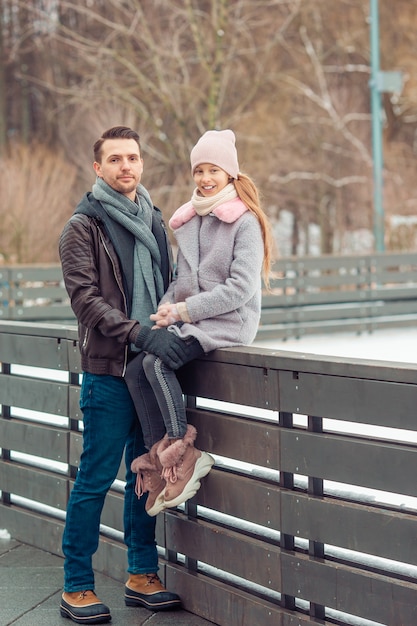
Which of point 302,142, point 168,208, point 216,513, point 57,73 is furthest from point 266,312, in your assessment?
point 57,73

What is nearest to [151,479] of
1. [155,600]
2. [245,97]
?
[155,600]

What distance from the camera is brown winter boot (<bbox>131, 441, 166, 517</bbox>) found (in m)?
5.02

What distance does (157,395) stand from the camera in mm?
4879

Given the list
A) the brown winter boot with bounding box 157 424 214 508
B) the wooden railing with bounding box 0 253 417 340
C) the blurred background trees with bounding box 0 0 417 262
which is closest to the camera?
the brown winter boot with bounding box 157 424 214 508

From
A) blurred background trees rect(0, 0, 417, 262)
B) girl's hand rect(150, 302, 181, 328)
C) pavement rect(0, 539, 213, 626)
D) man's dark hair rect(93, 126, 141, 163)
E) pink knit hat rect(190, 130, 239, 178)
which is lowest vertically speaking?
pavement rect(0, 539, 213, 626)

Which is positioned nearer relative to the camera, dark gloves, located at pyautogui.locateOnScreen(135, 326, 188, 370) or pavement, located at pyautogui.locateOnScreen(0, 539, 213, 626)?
dark gloves, located at pyautogui.locateOnScreen(135, 326, 188, 370)

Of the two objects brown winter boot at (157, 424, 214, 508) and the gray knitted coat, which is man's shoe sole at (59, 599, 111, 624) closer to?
brown winter boot at (157, 424, 214, 508)

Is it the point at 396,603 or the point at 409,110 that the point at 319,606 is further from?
the point at 409,110

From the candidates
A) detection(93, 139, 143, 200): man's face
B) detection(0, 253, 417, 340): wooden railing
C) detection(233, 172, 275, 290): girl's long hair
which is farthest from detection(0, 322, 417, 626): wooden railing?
detection(0, 253, 417, 340): wooden railing

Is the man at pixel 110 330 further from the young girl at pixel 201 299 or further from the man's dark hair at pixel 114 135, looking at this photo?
the young girl at pixel 201 299

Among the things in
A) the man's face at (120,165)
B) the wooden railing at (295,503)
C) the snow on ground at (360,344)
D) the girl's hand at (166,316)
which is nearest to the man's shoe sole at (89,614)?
the wooden railing at (295,503)

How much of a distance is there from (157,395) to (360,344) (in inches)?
528

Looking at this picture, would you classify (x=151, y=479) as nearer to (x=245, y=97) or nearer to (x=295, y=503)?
(x=295, y=503)

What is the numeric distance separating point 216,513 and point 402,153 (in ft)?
110
